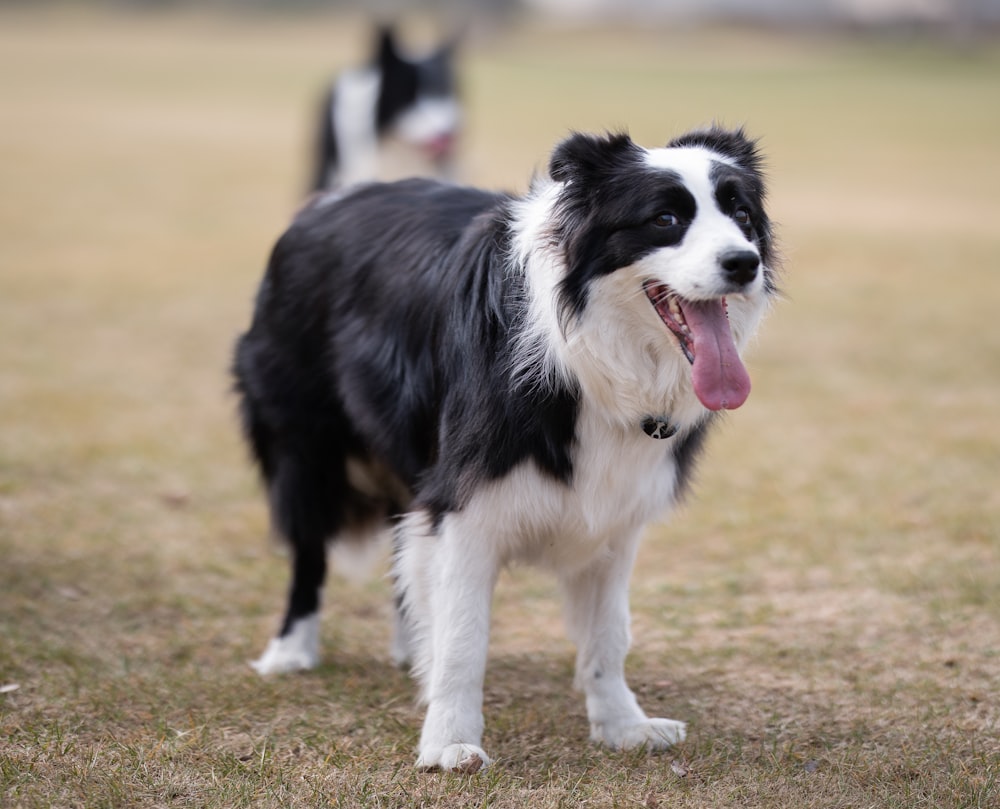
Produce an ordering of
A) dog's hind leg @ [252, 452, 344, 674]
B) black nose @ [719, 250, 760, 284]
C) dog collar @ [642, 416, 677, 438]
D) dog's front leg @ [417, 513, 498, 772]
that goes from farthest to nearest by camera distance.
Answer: dog's hind leg @ [252, 452, 344, 674] → dog's front leg @ [417, 513, 498, 772] → dog collar @ [642, 416, 677, 438] → black nose @ [719, 250, 760, 284]

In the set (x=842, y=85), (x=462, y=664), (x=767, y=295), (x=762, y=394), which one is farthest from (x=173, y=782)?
(x=842, y=85)

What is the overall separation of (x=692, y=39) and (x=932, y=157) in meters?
32.7

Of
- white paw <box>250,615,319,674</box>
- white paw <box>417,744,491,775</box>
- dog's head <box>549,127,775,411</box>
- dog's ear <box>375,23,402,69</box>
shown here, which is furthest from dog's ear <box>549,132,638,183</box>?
dog's ear <box>375,23,402,69</box>

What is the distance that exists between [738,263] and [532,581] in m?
2.59

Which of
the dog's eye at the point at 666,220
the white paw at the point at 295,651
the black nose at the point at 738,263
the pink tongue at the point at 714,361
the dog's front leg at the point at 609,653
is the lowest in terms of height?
the white paw at the point at 295,651

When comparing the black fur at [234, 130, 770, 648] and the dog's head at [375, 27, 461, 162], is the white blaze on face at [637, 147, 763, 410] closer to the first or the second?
the black fur at [234, 130, 770, 648]

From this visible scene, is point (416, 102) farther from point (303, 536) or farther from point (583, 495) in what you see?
point (583, 495)

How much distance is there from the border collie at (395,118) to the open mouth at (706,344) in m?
5.25

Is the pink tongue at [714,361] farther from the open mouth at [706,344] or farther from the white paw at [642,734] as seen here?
the white paw at [642,734]

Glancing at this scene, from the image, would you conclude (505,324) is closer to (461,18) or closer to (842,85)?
(842,85)

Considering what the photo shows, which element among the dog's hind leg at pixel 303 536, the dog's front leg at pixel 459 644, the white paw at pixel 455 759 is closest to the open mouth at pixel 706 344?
the dog's front leg at pixel 459 644

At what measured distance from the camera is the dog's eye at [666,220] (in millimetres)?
3254

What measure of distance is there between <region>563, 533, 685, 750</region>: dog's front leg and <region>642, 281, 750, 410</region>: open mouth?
0.71m

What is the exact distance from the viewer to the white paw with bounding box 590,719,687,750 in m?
3.74
